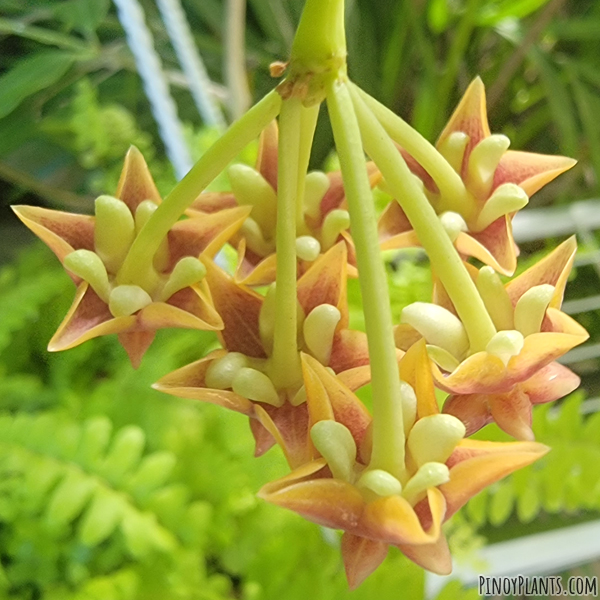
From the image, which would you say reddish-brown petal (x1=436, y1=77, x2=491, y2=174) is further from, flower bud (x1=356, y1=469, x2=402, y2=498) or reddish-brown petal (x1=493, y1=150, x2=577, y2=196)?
flower bud (x1=356, y1=469, x2=402, y2=498)

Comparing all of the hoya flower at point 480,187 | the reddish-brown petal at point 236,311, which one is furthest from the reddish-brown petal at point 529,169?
the reddish-brown petal at point 236,311

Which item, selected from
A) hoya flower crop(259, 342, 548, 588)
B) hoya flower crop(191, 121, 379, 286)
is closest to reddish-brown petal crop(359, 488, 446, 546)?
hoya flower crop(259, 342, 548, 588)

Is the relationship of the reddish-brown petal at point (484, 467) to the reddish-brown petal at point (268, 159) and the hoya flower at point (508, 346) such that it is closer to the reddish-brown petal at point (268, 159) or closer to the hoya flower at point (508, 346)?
the hoya flower at point (508, 346)

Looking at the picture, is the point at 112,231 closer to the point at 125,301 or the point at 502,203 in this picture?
the point at 125,301

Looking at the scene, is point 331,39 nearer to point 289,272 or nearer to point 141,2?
point 289,272

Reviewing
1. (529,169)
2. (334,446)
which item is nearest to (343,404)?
(334,446)
